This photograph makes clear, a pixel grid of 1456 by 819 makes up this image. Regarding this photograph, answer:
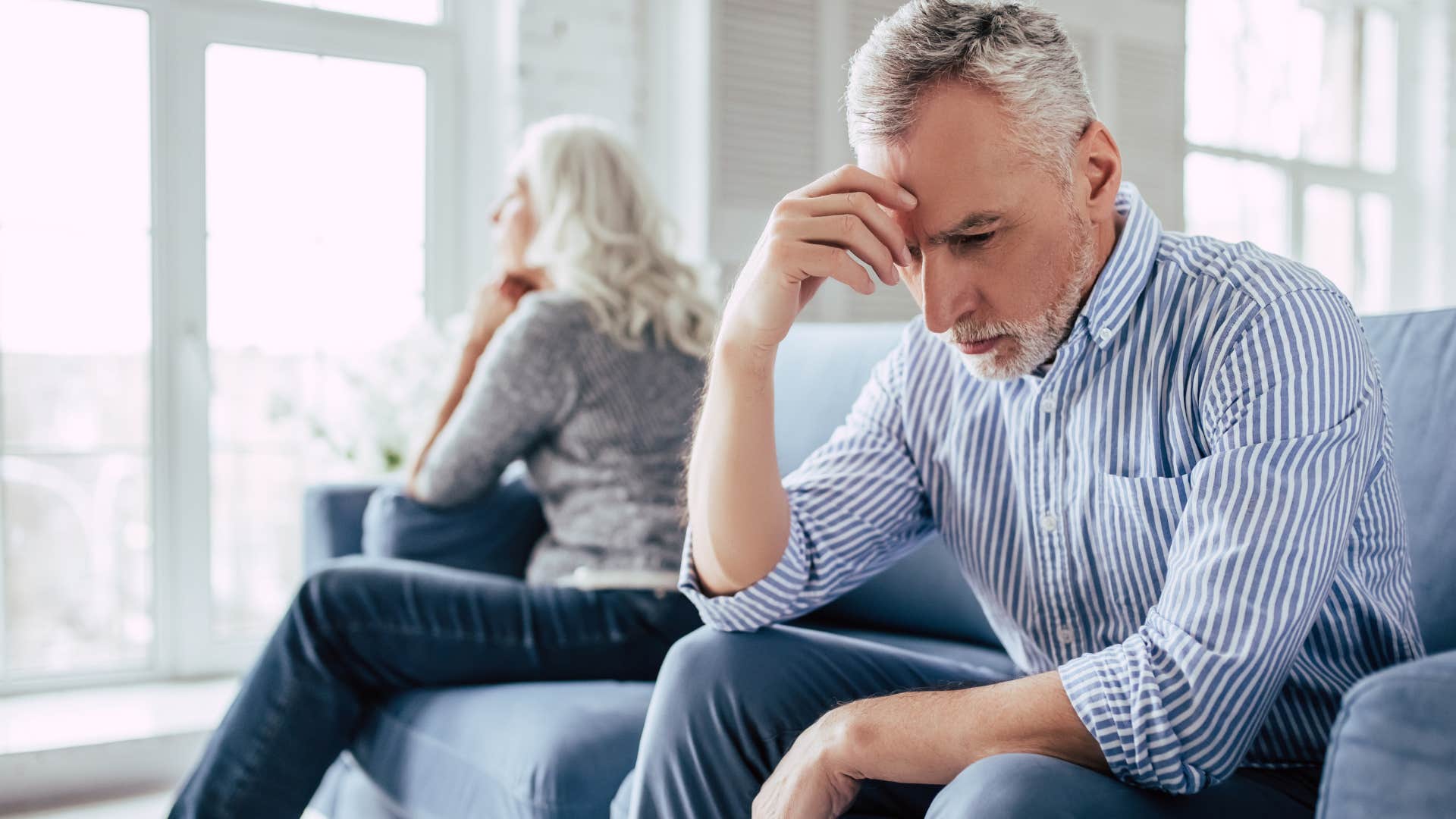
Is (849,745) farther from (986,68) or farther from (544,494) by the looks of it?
(544,494)

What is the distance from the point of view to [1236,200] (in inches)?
190

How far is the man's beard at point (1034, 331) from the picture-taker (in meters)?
1.09

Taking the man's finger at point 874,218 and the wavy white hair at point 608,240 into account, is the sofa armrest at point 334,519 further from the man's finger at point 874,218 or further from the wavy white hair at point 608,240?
the man's finger at point 874,218

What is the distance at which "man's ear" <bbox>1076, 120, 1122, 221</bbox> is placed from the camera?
3.52 ft

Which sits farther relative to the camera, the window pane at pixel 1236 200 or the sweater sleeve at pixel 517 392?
the window pane at pixel 1236 200

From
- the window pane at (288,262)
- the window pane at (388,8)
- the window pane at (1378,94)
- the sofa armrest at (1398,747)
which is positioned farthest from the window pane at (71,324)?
the window pane at (1378,94)

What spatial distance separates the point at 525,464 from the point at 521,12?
61.7 inches

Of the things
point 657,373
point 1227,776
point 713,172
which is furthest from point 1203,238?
point 713,172

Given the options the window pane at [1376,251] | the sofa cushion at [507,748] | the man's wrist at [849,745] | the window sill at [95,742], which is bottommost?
the window sill at [95,742]

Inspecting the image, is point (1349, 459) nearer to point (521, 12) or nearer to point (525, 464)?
point (525, 464)

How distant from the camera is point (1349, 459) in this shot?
91 centimetres

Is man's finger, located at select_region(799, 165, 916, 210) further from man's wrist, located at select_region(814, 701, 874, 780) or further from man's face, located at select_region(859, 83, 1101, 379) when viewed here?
man's wrist, located at select_region(814, 701, 874, 780)

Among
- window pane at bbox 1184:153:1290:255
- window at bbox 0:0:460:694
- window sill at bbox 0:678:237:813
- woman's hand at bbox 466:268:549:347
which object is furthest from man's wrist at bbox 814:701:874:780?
window pane at bbox 1184:153:1290:255

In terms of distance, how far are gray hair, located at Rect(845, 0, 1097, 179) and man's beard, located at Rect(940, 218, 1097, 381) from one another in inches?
3.2
